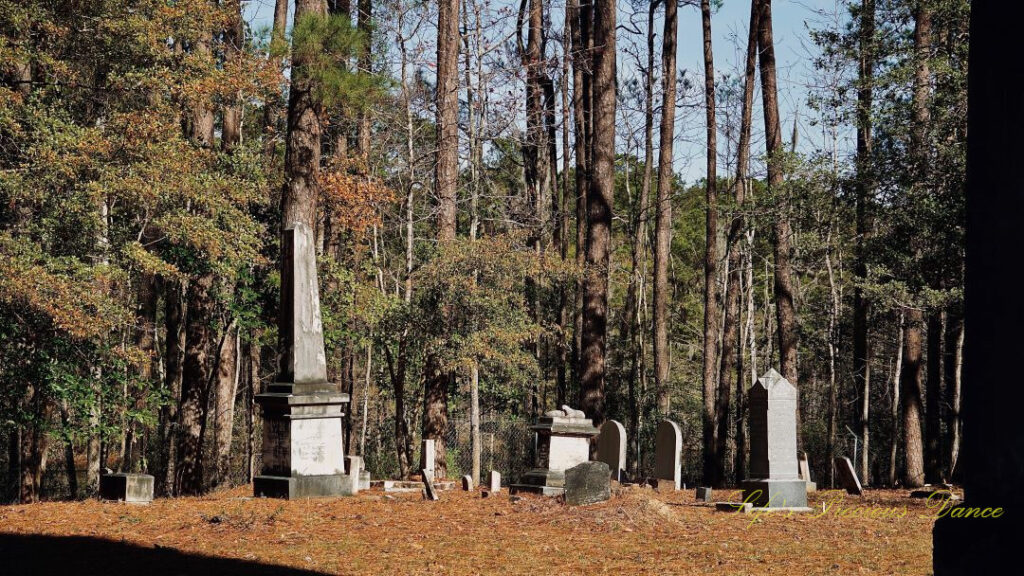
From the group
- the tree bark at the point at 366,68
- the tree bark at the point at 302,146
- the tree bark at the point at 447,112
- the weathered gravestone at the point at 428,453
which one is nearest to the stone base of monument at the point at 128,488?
the weathered gravestone at the point at 428,453

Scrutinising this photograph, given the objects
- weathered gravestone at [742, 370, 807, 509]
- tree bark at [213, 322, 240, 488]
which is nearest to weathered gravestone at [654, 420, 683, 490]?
weathered gravestone at [742, 370, 807, 509]

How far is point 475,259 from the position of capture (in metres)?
19.0

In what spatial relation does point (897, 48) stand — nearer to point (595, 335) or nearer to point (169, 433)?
point (595, 335)

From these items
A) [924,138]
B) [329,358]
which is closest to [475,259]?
[329,358]

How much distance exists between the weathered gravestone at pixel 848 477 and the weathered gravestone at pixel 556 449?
15.9ft

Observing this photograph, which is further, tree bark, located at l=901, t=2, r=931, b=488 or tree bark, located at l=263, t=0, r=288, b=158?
tree bark, located at l=263, t=0, r=288, b=158

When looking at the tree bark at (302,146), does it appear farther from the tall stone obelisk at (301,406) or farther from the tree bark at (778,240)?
the tree bark at (778,240)

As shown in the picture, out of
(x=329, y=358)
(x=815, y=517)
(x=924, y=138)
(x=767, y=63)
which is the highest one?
(x=767, y=63)

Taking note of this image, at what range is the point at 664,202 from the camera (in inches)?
1125

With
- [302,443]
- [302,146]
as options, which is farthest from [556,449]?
[302,146]

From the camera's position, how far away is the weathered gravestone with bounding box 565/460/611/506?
40.1ft

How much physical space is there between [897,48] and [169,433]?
65.5 feet

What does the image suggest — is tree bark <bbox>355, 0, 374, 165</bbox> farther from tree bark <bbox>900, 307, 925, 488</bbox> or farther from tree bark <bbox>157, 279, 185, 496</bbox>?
tree bark <bbox>900, 307, 925, 488</bbox>

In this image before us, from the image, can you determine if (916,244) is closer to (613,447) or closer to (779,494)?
(779,494)
